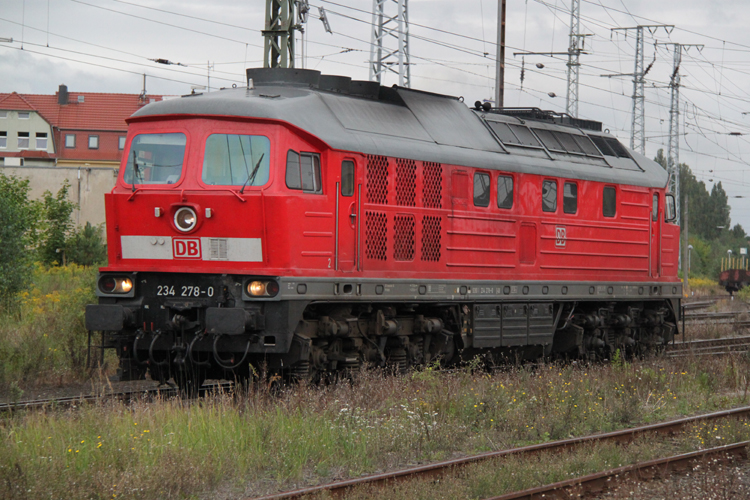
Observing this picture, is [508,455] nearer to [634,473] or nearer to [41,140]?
[634,473]

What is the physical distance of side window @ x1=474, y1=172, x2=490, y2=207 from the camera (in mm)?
13234

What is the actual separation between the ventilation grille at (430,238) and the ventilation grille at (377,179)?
88cm

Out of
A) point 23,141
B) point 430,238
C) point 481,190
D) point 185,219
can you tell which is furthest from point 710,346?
point 23,141

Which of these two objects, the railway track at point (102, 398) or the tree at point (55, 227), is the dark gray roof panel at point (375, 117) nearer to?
the railway track at point (102, 398)

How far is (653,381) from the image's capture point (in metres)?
12.9

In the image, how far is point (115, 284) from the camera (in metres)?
11.0

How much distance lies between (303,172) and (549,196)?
5.37m

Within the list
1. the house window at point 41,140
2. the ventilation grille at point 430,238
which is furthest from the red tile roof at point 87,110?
the ventilation grille at point 430,238

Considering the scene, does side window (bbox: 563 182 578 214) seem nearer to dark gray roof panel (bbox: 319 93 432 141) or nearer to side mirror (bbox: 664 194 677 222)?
side mirror (bbox: 664 194 677 222)

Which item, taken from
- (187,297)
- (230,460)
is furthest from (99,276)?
(230,460)

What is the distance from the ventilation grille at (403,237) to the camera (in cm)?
1195

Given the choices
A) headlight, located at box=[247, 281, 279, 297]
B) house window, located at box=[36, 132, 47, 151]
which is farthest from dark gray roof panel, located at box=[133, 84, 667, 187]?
house window, located at box=[36, 132, 47, 151]

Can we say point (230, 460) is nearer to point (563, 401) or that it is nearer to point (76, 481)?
point (76, 481)

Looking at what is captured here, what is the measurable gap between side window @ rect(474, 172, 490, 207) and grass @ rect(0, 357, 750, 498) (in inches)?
104
